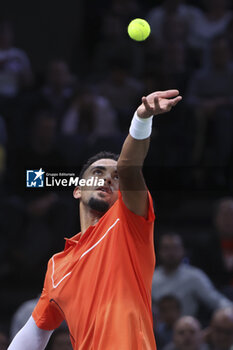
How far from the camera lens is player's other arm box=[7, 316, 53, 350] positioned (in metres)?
3.65

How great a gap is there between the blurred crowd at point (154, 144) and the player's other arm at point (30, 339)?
1.27m

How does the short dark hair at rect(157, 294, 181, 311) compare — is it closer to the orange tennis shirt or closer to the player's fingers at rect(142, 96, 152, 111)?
the orange tennis shirt

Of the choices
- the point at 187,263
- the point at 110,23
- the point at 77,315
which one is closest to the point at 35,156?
the point at 187,263

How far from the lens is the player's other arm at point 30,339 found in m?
3.65

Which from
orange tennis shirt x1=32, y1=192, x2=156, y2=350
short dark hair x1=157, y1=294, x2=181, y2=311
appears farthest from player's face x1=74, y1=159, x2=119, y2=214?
short dark hair x1=157, y1=294, x2=181, y2=311

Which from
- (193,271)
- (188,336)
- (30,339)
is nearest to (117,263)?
(30,339)

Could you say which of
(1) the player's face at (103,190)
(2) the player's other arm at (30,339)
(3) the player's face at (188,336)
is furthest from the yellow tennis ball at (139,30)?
(3) the player's face at (188,336)

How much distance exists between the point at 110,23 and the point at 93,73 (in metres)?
0.57

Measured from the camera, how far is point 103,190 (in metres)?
3.51

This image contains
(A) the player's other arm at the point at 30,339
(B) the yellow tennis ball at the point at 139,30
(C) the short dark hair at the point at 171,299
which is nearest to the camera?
(A) the player's other arm at the point at 30,339

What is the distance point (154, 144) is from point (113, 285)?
A: 116 inches

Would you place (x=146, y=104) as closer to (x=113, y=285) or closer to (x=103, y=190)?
(x=103, y=190)

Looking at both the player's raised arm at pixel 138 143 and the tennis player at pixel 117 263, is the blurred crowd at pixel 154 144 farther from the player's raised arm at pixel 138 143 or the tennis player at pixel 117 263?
the player's raised arm at pixel 138 143

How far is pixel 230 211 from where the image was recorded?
18.6ft
